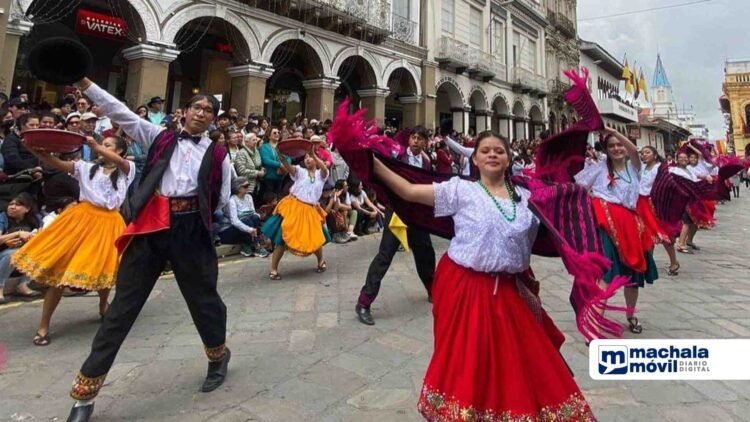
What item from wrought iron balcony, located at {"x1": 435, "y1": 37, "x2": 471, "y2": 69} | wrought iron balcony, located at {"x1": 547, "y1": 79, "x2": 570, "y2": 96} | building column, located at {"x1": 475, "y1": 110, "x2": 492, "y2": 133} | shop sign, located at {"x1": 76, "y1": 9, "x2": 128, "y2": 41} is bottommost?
shop sign, located at {"x1": 76, "y1": 9, "x2": 128, "y2": 41}

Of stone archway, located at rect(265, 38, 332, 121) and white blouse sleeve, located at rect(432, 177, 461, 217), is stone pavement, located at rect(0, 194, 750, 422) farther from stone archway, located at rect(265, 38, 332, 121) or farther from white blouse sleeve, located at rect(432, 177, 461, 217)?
stone archway, located at rect(265, 38, 332, 121)

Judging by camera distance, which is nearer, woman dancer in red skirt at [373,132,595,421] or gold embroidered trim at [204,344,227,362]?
woman dancer in red skirt at [373,132,595,421]

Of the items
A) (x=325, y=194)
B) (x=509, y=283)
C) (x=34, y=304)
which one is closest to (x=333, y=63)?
A: (x=325, y=194)

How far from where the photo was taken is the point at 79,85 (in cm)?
260

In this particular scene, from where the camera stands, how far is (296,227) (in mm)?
5836

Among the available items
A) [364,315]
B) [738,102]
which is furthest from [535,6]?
[738,102]

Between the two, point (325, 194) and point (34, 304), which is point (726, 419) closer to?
point (34, 304)

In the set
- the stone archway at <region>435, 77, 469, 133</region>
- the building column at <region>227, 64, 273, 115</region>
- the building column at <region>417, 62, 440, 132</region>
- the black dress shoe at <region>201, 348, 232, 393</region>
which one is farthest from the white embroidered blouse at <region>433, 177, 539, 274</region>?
the stone archway at <region>435, 77, 469, 133</region>

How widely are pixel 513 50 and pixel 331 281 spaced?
2342 cm

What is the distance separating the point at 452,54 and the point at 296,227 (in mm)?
16387

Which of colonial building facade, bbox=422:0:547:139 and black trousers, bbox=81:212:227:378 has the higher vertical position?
colonial building facade, bbox=422:0:547:139

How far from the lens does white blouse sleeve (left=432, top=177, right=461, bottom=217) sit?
7.33 feet

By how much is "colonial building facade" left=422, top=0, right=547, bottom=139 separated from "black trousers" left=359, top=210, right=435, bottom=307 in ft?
49.2

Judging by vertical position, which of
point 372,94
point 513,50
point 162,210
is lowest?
point 162,210
